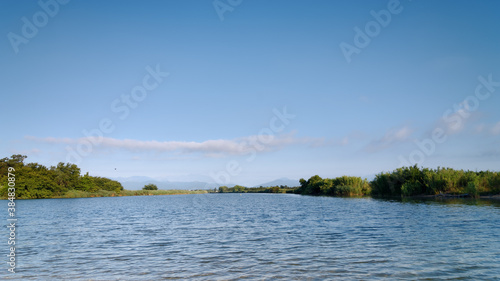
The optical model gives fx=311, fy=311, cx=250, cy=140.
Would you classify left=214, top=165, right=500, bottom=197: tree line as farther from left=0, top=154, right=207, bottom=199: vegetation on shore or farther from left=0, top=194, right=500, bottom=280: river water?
left=0, top=154, right=207, bottom=199: vegetation on shore

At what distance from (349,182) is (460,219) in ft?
218

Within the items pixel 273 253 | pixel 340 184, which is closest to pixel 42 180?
pixel 340 184

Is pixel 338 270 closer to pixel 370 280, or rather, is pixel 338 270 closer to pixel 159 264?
pixel 370 280

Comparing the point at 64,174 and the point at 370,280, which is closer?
the point at 370,280

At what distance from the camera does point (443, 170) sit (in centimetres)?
5609

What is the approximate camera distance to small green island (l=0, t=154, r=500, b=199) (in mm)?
50513

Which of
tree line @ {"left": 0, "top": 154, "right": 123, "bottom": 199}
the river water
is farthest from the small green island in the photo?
the river water

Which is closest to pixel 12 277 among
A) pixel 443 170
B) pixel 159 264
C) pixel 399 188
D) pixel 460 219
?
pixel 159 264

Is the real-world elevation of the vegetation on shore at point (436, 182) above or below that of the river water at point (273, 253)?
above

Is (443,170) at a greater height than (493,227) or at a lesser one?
greater

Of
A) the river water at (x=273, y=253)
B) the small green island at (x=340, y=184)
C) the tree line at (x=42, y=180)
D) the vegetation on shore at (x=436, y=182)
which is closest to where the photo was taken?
the river water at (x=273, y=253)

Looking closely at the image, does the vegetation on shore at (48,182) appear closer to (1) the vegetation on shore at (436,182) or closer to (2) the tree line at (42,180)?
(2) the tree line at (42,180)

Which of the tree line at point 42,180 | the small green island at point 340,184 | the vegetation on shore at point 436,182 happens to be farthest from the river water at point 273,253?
the tree line at point 42,180

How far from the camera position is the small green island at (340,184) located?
5051 centimetres
